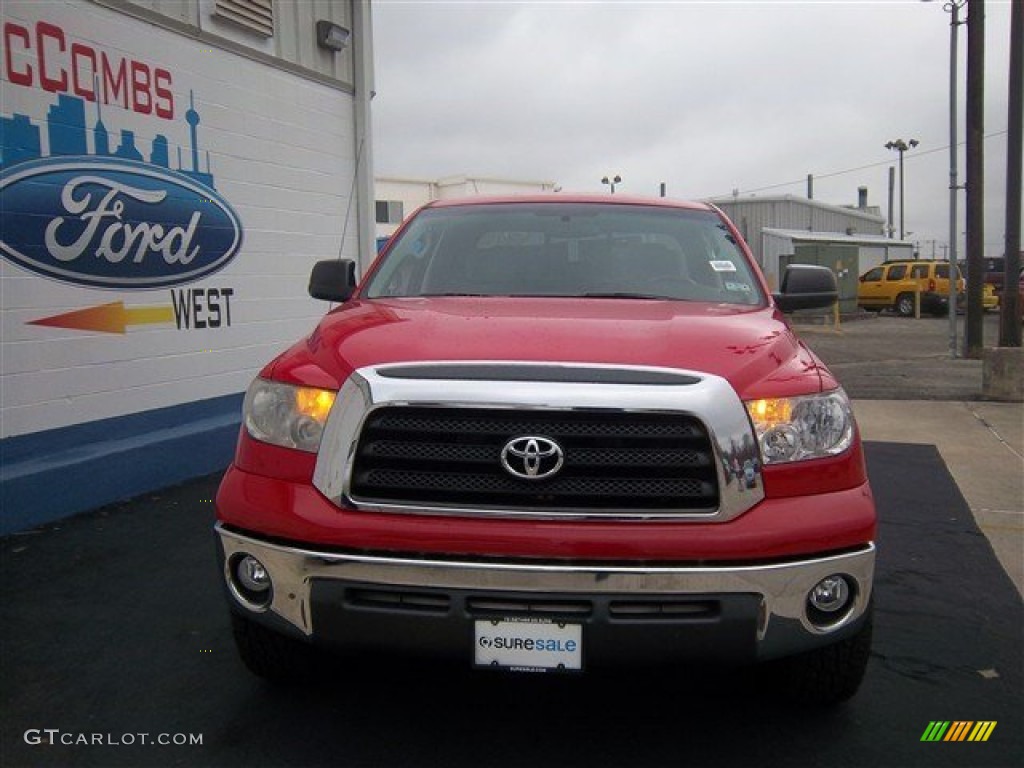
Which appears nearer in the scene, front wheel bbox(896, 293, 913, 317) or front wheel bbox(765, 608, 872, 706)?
front wheel bbox(765, 608, 872, 706)

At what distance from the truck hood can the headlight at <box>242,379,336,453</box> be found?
0.04 metres

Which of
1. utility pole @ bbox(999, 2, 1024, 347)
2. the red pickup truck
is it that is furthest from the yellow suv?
the red pickup truck

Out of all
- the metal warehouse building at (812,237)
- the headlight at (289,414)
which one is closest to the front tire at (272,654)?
the headlight at (289,414)

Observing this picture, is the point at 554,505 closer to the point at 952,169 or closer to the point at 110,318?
the point at 110,318

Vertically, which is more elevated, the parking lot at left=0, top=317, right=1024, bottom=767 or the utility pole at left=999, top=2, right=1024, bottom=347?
the utility pole at left=999, top=2, right=1024, bottom=347

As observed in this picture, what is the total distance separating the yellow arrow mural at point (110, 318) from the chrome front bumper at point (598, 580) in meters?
3.78

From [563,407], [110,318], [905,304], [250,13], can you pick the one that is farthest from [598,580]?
[905,304]

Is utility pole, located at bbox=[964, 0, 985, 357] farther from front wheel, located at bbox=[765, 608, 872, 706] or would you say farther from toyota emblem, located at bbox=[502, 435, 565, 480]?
toyota emblem, located at bbox=[502, 435, 565, 480]

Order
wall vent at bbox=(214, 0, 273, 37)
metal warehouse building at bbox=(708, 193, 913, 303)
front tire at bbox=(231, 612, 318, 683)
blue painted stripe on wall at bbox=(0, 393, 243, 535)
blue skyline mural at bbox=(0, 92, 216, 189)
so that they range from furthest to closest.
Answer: metal warehouse building at bbox=(708, 193, 913, 303) → wall vent at bbox=(214, 0, 273, 37) → blue skyline mural at bbox=(0, 92, 216, 189) → blue painted stripe on wall at bbox=(0, 393, 243, 535) → front tire at bbox=(231, 612, 318, 683)

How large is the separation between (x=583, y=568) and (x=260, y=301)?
594 cm

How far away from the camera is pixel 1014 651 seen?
3.70 meters

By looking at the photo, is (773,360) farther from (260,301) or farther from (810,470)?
(260,301)

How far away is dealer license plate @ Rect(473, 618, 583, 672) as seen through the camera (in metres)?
2.52

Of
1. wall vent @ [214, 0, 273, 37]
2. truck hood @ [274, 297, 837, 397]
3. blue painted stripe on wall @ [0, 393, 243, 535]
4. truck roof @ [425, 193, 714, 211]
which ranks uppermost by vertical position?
wall vent @ [214, 0, 273, 37]
